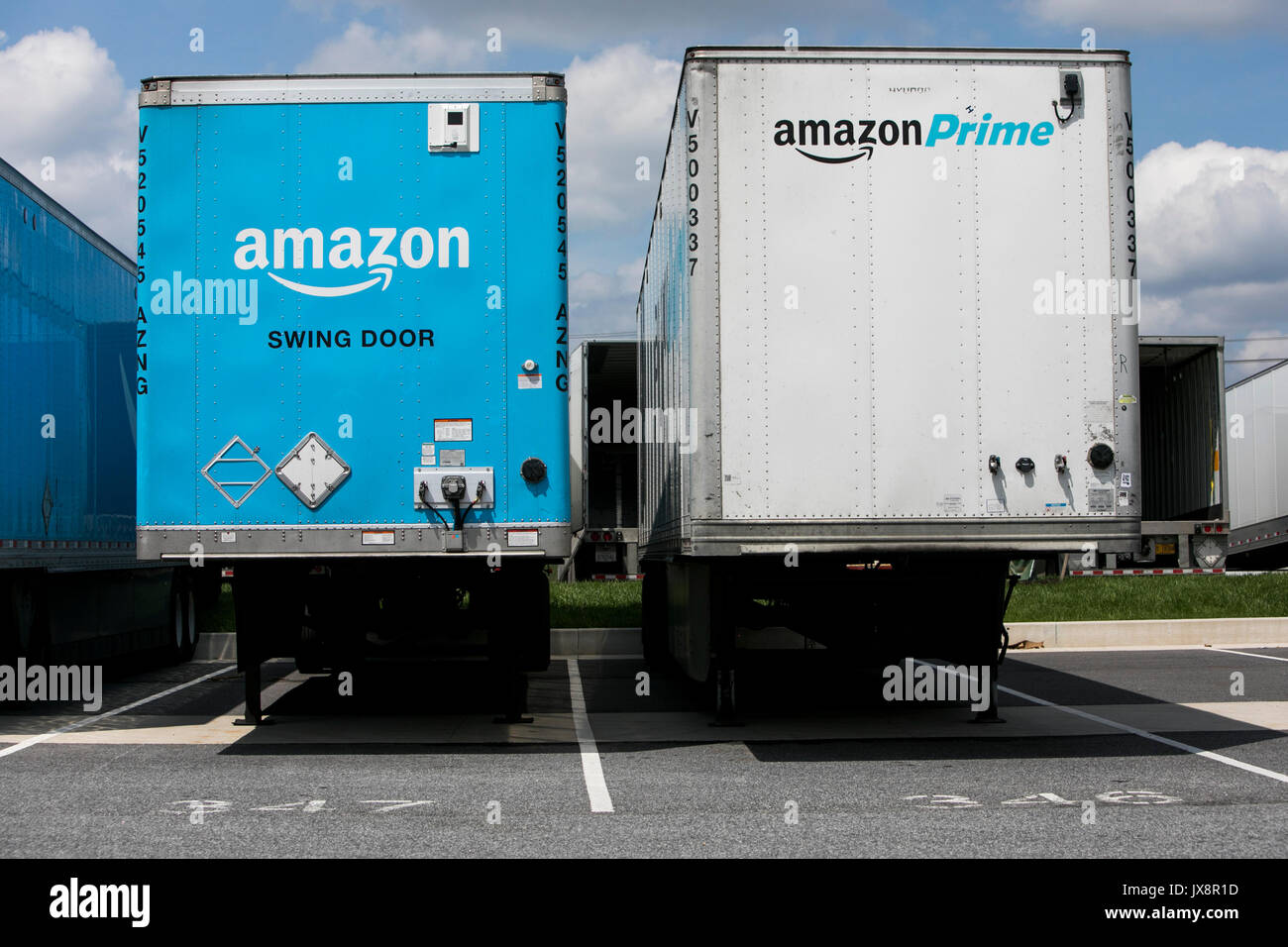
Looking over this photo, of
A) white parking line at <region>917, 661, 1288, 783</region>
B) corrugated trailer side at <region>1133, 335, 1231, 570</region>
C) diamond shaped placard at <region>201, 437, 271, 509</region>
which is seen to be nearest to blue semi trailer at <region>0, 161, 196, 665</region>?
diamond shaped placard at <region>201, 437, 271, 509</region>

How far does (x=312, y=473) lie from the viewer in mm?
8562

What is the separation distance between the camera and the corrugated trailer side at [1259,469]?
25.4m

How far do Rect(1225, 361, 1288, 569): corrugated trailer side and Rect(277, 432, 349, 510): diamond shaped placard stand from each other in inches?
853

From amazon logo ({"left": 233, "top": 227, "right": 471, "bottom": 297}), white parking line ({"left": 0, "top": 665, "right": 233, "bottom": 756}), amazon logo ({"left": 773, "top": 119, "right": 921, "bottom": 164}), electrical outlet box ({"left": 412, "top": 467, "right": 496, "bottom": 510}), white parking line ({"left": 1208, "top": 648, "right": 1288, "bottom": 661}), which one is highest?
amazon logo ({"left": 773, "top": 119, "right": 921, "bottom": 164})

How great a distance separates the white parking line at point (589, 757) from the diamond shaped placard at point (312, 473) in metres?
2.41

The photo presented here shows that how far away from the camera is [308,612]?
10195 millimetres

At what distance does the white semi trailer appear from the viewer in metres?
8.20

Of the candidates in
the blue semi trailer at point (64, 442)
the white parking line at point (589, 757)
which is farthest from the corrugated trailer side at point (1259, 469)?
the blue semi trailer at point (64, 442)

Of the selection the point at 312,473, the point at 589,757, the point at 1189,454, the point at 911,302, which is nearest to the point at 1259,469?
the point at 1189,454

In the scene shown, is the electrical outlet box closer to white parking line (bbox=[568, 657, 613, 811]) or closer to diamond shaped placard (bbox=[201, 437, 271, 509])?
diamond shaped placard (bbox=[201, 437, 271, 509])

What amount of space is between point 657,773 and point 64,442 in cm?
651

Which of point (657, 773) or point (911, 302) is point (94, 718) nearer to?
point (657, 773)

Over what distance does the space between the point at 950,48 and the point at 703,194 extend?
1834mm
